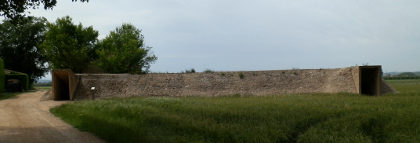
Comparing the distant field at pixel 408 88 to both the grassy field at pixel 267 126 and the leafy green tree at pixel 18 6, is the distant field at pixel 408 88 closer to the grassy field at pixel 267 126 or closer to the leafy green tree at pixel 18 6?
the grassy field at pixel 267 126

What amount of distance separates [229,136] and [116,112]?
24.0ft

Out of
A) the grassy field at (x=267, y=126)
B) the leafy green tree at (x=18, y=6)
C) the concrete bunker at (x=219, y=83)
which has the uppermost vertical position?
the leafy green tree at (x=18, y=6)

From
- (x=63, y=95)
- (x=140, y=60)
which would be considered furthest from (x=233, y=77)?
(x=140, y=60)

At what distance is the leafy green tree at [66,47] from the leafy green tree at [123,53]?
2586 mm

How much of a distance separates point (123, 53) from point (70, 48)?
868cm

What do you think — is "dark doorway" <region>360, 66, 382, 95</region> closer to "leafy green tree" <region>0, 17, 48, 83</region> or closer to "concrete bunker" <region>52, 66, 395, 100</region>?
"concrete bunker" <region>52, 66, 395, 100</region>

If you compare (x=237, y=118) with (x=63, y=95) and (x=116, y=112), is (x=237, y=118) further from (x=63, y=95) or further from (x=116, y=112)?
(x=63, y=95)

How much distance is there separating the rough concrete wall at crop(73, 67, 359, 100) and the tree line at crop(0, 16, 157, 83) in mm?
16605

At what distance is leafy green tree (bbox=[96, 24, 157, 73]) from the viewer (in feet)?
160

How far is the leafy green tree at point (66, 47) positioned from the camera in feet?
166

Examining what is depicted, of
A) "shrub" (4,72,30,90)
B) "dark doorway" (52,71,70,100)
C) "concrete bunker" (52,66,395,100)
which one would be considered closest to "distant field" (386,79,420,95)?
"concrete bunker" (52,66,395,100)

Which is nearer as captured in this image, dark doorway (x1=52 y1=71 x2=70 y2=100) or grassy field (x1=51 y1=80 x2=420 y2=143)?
grassy field (x1=51 y1=80 x2=420 y2=143)

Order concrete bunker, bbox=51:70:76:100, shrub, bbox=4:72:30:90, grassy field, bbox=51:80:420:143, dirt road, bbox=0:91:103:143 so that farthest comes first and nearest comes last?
shrub, bbox=4:72:30:90, concrete bunker, bbox=51:70:76:100, dirt road, bbox=0:91:103:143, grassy field, bbox=51:80:420:143

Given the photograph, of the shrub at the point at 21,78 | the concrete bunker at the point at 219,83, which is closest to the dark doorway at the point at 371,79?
the concrete bunker at the point at 219,83
